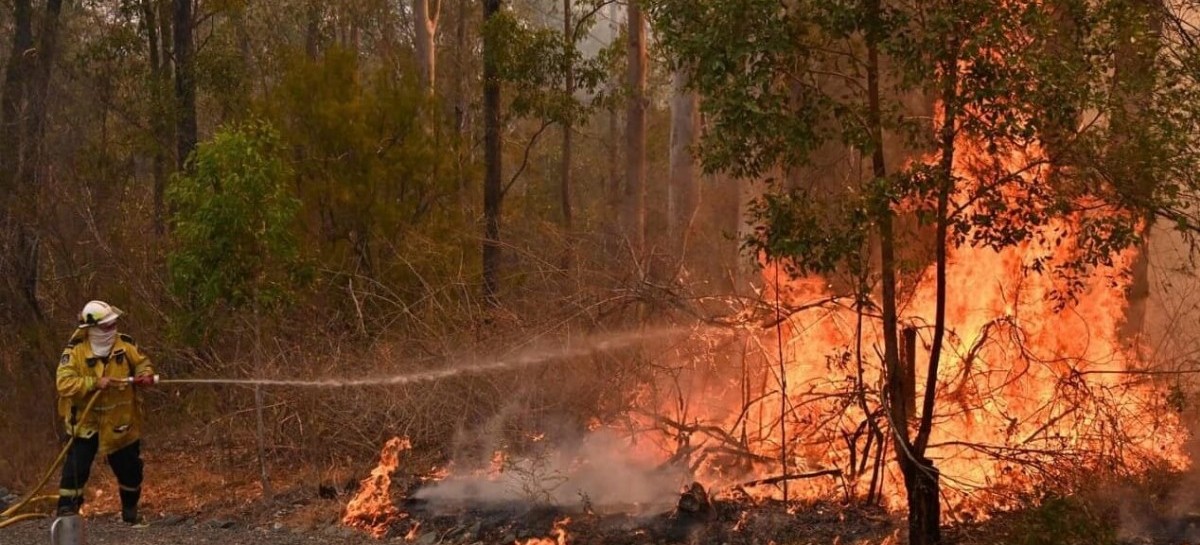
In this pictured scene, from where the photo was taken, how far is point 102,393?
10273 mm

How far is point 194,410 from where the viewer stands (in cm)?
1414

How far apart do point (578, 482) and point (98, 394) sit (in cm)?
414

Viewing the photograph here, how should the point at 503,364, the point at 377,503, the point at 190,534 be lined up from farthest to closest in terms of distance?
1. the point at 503,364
2. the point at 377,503
3. the point at 190,534

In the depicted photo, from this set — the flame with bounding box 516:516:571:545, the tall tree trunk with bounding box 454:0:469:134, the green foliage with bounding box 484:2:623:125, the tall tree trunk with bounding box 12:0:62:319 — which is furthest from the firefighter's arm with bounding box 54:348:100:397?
the tall tree trunk with bounding box 454:0:469:134

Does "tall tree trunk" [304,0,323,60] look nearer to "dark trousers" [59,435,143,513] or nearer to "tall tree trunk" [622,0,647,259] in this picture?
"tall tree trunk" [622,0,647,259]

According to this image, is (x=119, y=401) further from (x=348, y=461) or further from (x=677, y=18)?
(x=677, y=18)

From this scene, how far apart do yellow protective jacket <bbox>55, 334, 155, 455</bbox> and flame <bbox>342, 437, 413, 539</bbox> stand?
6.54ft

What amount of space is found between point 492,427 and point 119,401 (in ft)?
11.0

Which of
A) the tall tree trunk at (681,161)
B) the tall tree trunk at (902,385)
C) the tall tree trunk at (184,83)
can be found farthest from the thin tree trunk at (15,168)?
the tall tree trunk at (902,385)

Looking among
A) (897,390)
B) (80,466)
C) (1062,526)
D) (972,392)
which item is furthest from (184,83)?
(1062,526)

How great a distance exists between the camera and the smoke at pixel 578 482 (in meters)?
10.7

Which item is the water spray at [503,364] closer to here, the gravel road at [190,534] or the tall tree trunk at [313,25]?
the gravel road at [190,534]

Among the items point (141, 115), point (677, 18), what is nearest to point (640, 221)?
point (141, 115)

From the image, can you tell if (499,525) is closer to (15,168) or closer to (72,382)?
(72,382)
